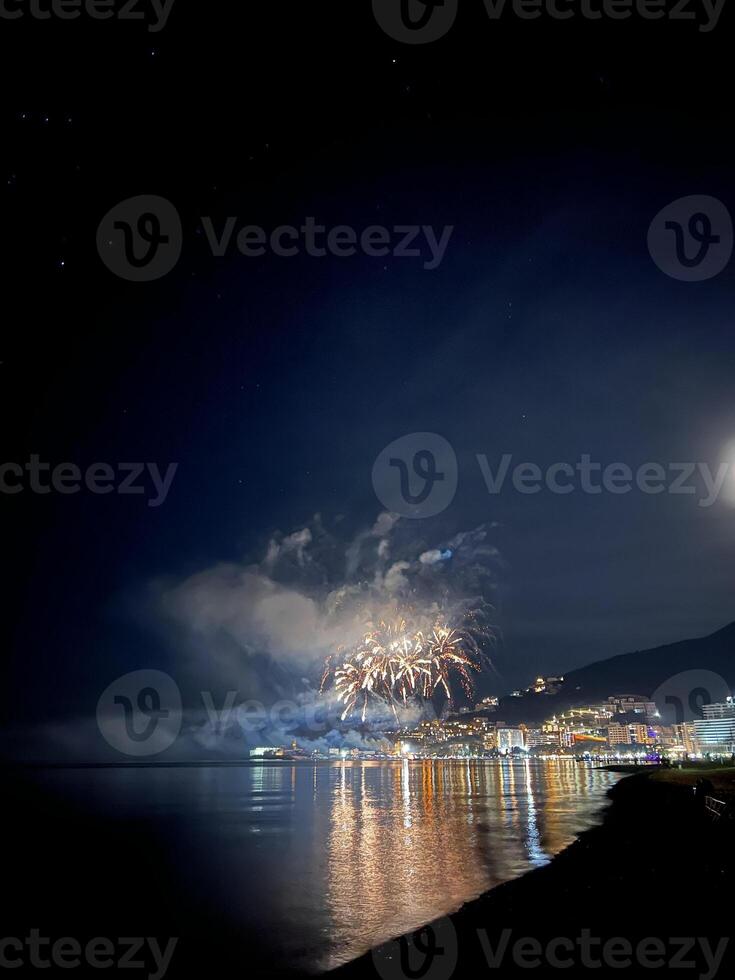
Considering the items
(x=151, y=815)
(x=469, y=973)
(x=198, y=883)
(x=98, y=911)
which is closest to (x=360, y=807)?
(x=151, y=815)

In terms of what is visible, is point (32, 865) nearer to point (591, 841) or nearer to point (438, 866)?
point (438, 866)
